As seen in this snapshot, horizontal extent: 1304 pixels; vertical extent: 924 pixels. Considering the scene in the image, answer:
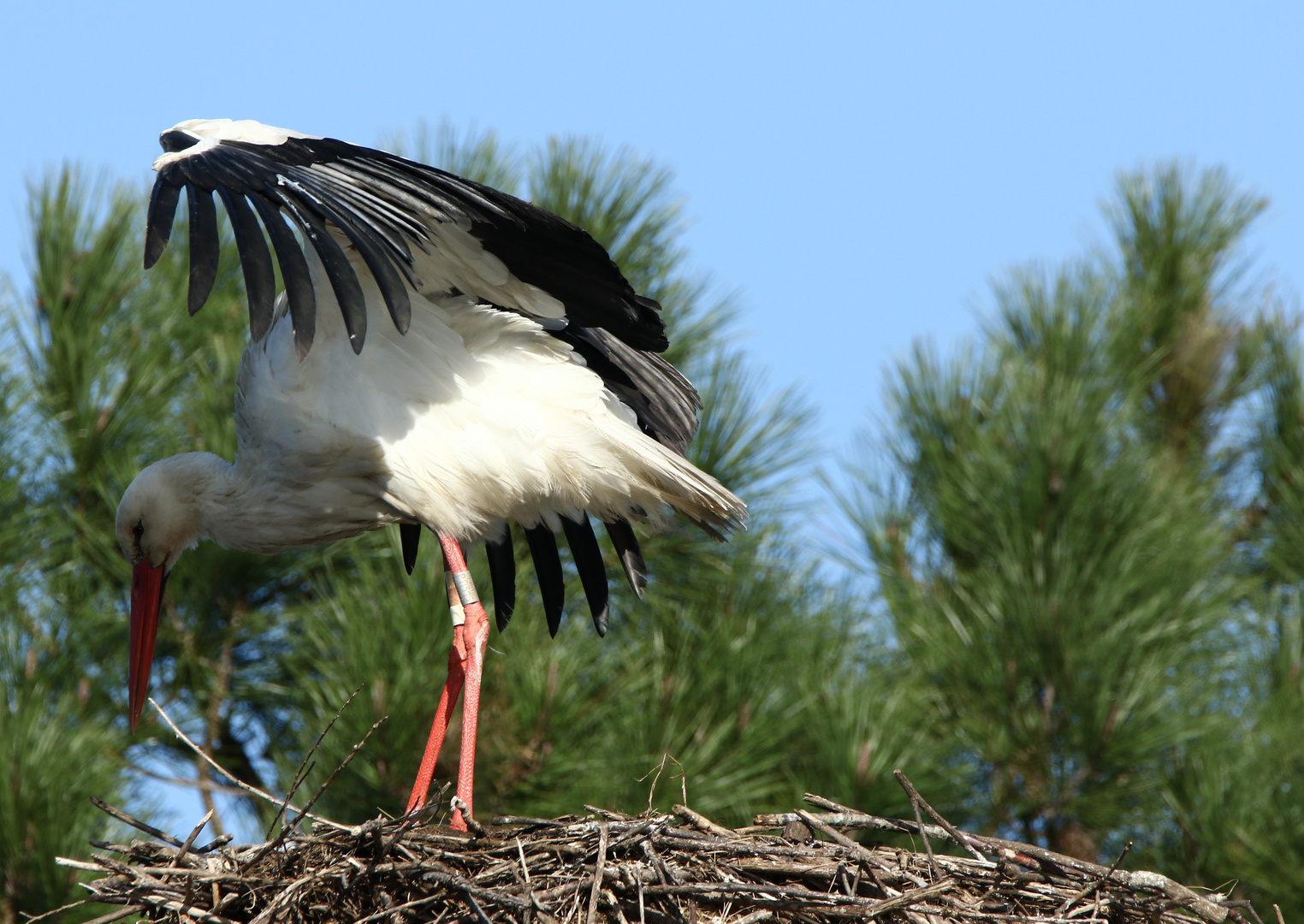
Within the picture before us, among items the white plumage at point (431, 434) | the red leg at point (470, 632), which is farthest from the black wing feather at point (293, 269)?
the red leg at point (470, 632)

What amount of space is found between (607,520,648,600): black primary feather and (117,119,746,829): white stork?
21 centimetres

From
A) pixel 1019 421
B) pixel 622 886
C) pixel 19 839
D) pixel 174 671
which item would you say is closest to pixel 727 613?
pixel 1019 421

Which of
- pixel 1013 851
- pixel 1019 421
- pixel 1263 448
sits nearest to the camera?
pixel 1013 851

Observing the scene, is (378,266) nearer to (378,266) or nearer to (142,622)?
(378,266)

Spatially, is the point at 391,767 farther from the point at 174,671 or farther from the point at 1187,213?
the point at 1187,213

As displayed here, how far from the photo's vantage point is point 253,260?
2.83 metres

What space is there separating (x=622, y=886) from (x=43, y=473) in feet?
13.2

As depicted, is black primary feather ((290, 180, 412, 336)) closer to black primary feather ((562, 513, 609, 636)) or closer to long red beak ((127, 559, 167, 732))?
black primary feather ((562, 513, 609, 636))

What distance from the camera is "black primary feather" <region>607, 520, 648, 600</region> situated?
13.8ft

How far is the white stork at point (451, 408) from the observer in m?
3.31

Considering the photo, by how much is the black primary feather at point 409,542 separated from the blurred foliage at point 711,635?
89 centimetres

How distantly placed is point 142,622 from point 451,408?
1.19 metres

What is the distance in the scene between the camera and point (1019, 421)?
6484 millimetres

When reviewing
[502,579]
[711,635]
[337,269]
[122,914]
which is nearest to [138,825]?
[122,914]
